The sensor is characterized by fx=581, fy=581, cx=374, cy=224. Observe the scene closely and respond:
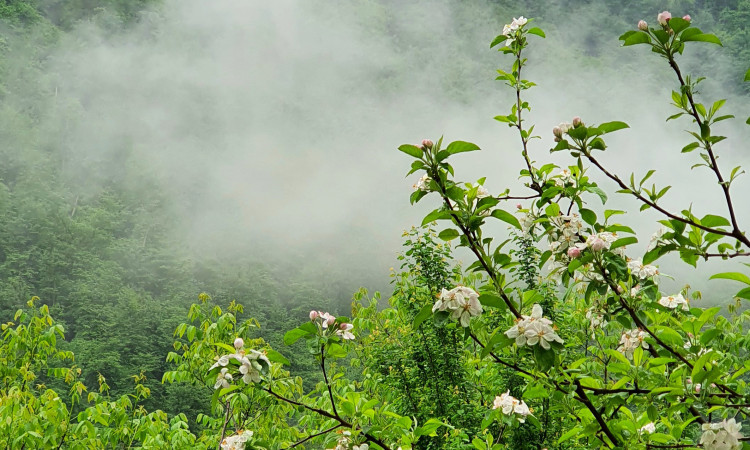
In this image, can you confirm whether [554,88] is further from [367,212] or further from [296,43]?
[296,43]

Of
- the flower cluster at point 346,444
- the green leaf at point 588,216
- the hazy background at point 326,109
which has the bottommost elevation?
the flower cluster at point 346,444

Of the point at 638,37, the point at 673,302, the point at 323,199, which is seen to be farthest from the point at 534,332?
the point at 323,199

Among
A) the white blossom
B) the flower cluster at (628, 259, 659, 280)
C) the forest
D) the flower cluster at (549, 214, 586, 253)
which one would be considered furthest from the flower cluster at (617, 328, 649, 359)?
the white blossom

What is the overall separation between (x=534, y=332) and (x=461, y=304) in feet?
0.40

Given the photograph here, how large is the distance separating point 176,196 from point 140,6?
18.5 m

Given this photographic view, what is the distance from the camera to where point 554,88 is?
4406cm

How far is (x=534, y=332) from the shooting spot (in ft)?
2.72

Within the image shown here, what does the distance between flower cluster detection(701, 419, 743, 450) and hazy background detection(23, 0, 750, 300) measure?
36341 mm

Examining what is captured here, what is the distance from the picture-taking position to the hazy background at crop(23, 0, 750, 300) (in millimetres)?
39969

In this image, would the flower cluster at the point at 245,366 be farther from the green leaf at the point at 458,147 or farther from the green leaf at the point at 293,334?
the green leaf at the point at 458,147

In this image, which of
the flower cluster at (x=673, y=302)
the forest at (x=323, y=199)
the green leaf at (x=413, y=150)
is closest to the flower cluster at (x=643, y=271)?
the forest at (x=323, y=199)

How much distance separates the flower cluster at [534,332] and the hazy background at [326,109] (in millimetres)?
36298

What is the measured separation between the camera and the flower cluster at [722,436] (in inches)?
33.5

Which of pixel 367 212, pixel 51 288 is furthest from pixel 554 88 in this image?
pixel 51 288
